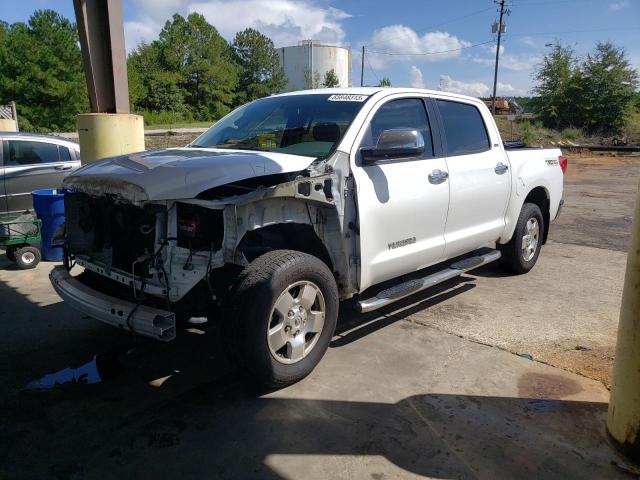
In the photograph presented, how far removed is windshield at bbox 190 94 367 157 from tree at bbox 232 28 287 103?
70.5 m

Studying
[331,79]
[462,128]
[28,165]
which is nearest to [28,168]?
[28,165]

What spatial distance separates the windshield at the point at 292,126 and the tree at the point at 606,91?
38.7 m

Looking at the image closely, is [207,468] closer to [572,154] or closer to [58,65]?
[572,154]

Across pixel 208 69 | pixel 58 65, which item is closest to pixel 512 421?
pixel 58 65

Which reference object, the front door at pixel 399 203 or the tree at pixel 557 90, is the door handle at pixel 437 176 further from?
the tree at pixel 557 90

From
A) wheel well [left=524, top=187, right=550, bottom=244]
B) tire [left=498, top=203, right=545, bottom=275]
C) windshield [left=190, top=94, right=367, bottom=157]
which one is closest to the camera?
windshield [left=190, top=94, right=367, bottom=157]

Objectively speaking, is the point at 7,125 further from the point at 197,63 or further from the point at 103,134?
the point at 197,63

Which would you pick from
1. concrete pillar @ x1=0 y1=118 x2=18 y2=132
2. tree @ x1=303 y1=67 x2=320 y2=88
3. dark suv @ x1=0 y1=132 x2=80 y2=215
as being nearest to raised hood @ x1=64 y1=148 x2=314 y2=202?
dark suv @ x1=0 y1=132 x2=80 y2=215

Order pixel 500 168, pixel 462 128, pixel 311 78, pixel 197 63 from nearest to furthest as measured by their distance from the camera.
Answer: pixel 462 128 → pixel 500 168 → pixel 197 63 → pixel 311 78

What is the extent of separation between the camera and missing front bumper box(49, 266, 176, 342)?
319 centimetres

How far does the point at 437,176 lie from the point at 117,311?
109 inches

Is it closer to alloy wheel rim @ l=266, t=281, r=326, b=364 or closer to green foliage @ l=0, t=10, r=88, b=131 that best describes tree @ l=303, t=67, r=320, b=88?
green foliage @ l=0, t=10, r=88, b=131

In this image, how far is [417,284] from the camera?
449cm

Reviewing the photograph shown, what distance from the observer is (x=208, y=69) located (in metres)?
62.6
